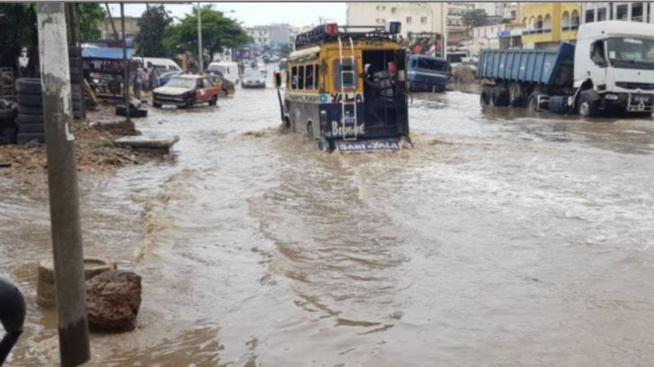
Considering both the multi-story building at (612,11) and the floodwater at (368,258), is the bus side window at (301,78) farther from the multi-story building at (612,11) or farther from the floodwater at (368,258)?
the multi-story building at (612,11)

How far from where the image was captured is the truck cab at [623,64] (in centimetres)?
2366

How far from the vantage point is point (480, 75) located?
36.0 meters

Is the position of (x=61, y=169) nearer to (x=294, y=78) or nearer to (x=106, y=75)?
(x=294, y=78)

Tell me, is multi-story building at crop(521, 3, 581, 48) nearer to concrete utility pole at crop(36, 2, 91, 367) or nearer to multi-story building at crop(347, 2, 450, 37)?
multi-story building at crop(347, 2, 450, 37)

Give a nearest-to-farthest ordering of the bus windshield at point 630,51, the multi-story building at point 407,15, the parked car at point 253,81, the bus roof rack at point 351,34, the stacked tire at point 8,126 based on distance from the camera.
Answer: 1. the stacked tire at point 8,126
2. the bus roof rack at point 351,34
3. the bus windshield at point 630,51
4. the parked car at point 253,81
5. the multi-story building at point 407,15

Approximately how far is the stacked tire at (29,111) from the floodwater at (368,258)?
2124 mm

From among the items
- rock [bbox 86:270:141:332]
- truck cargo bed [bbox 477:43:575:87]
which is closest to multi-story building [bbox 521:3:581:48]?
truck cargo bed [bbox 477:43:575:87]

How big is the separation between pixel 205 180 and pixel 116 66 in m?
18.6

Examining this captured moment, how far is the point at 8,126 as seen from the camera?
14.2m

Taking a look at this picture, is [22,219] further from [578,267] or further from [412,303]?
[578,267]

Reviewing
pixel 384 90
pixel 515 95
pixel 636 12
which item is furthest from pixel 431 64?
pixel 384 90

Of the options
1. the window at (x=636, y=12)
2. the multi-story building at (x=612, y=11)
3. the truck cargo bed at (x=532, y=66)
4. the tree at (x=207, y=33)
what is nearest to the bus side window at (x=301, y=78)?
the truck cargo bed at (x=532, y=66)

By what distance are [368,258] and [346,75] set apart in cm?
779

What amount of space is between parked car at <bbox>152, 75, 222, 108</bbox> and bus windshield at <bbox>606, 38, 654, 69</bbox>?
17.4 m
